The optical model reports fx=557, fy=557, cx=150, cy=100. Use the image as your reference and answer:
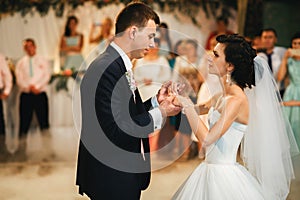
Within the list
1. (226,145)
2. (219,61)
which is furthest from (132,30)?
(226,145)

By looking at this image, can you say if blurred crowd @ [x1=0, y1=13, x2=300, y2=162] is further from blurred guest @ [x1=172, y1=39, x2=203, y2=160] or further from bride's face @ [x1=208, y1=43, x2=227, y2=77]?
bride's face @ [x1=208, y1=43, x2=227, y2=77]

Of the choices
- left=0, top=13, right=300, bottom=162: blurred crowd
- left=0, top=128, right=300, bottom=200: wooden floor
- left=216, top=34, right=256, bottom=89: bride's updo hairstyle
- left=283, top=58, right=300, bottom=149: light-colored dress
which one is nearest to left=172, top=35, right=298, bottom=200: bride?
left=216, top=34, right=256, bottom=89: bride's updo hairstyle

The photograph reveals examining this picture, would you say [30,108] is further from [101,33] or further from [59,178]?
[59,178]

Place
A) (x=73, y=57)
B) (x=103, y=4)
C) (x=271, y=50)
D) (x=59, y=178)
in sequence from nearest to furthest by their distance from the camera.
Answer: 1. (x=59, y=178)
2. (x=271, y=50)
3. (x=73, y=57)
4. (x=103, y=4)

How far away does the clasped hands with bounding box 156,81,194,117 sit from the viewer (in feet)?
9.16

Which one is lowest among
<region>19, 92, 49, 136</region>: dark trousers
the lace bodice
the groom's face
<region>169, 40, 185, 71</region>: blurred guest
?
<region>19, 92, 49, 136</region>: dark trousers

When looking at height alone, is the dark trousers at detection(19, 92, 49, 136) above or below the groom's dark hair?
below

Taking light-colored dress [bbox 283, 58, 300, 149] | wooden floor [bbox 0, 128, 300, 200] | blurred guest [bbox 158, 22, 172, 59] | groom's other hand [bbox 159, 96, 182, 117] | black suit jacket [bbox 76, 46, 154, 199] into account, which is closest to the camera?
black suit jacket [bbox 76, 46, 154, 199]

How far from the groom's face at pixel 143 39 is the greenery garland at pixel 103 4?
547 centimetres

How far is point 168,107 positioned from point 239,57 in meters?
0.56

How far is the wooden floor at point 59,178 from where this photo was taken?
489 centimetres

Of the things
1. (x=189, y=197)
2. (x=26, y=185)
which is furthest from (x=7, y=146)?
(x=189, y=197)

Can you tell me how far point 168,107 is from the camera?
9.12 feet

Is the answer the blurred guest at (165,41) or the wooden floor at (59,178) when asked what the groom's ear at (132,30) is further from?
the blurred guest at (165,41)
